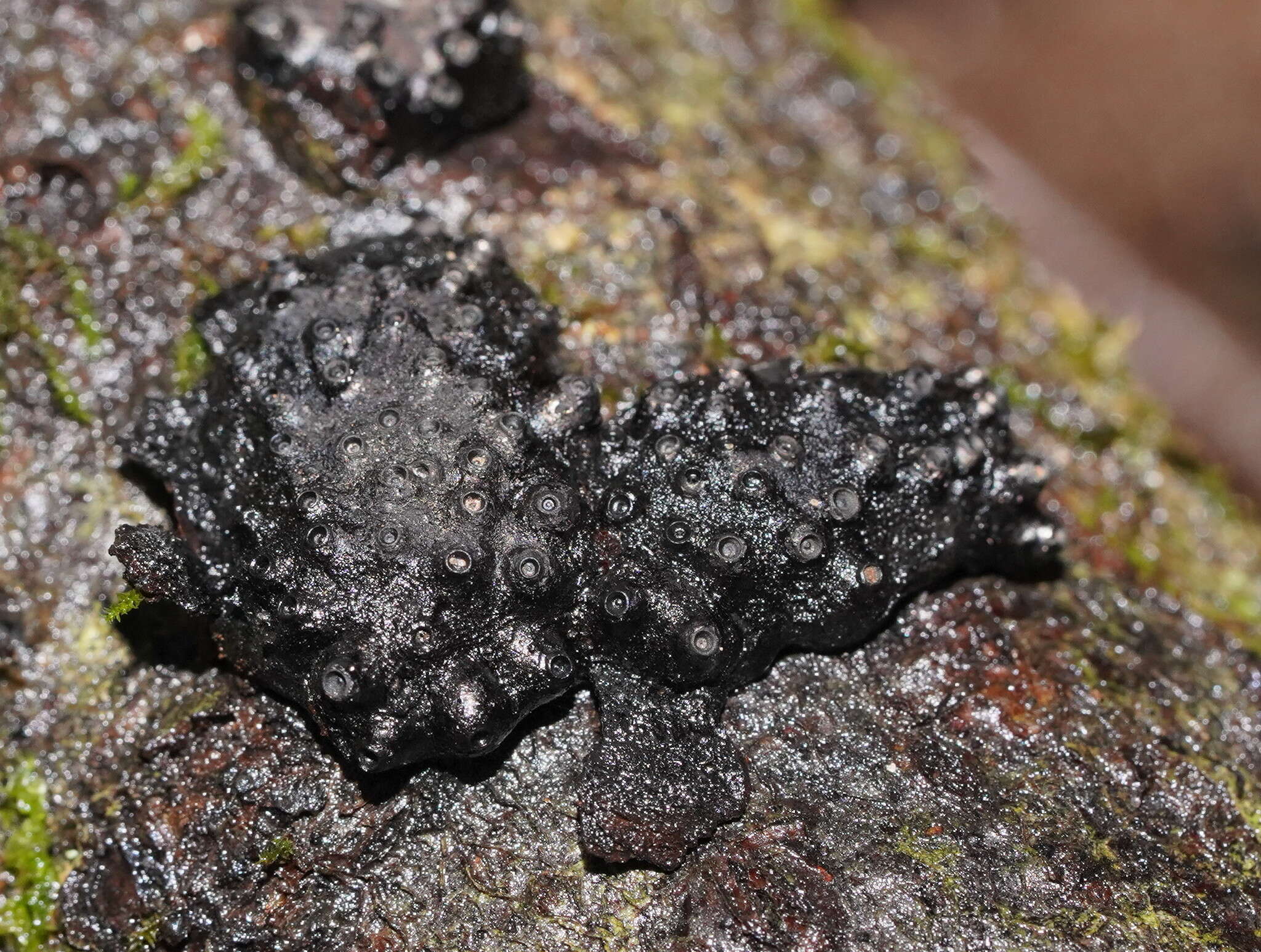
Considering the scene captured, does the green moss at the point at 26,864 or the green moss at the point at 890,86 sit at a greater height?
the green moss at the point at 890,86

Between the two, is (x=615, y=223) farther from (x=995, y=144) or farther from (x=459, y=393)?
(x=995, y=144)

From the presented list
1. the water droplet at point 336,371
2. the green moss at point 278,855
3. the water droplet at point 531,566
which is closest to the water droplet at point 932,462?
the water droplet at point 531,566

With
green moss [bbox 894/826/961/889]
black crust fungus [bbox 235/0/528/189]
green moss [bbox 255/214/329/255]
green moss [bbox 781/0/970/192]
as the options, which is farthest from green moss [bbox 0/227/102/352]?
green moss [bbox 781/0/970/192]

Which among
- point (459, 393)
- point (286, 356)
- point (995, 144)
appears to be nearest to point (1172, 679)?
point (459, 393)

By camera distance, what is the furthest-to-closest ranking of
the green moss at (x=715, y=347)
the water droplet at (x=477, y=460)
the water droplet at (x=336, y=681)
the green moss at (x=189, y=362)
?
the green moss at (x=715, y=347)
the green moss at (x=189, y=362)
the water droplet at (x=477, y=460)
the water droplet at (x=336, y=681)

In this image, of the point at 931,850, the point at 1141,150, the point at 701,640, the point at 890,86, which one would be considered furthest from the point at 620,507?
the point at 1141,150

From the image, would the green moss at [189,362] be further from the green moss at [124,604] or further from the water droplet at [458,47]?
the water droplet at [458,47]

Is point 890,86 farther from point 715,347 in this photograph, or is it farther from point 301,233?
point 301,233
